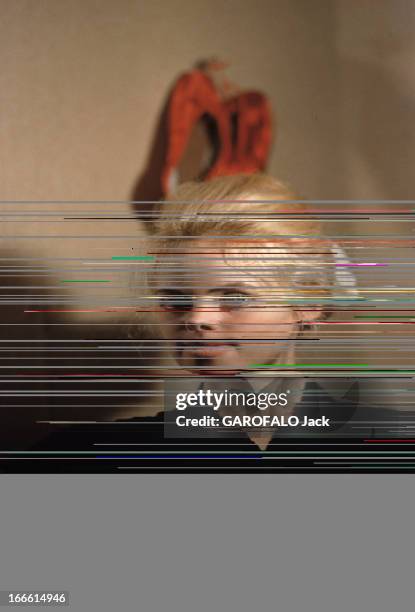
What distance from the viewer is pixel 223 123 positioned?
68 cm

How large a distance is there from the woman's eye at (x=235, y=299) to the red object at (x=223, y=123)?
145 mm

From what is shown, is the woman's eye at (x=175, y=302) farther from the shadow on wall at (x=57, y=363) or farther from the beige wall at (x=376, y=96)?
the beige wall at (x=376, y=96)

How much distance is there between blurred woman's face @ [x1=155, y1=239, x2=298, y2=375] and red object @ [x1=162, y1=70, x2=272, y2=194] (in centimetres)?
11

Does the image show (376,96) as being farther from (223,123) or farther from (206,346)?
(206,346)

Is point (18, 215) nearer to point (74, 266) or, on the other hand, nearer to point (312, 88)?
point (74, 266)

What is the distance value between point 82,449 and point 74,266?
202 millimetres

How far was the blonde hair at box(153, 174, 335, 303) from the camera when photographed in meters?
Answer: 0.62

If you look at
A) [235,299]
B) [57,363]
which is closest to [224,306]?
[235,299]

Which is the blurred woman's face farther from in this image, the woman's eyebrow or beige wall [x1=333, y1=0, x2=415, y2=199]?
beige wall [x1=333, y1=0, x2=415, y2=199]

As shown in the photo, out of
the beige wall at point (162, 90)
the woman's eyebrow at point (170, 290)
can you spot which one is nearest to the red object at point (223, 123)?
the beige wall at point (162, 90)

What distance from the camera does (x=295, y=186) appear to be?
0.65 metres

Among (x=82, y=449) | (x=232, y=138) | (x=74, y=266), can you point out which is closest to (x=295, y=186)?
(x=232, y=138)

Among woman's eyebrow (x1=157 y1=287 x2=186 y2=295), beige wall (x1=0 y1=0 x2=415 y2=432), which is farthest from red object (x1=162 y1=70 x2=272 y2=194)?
woman's eyebrow (x1=157 y1=287 x2=186 y2=295)

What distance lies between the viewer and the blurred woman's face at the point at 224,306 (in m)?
0.62
